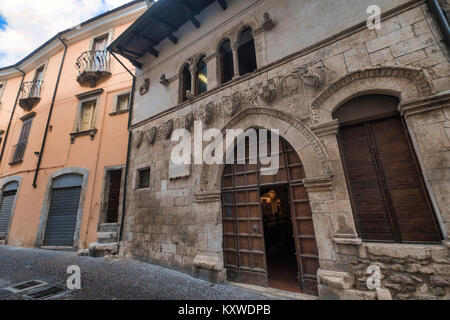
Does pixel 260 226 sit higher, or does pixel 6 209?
pixel 6 209

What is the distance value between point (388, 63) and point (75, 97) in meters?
12.5

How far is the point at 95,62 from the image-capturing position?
9.59 metres

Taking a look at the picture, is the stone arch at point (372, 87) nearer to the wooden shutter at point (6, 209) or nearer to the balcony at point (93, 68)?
the balcony at point (93, 68)

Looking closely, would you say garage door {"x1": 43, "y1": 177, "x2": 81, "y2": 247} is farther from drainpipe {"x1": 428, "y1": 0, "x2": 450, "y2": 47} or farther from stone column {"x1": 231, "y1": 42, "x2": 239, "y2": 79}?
drainpipe {"x1": 428, "y1": 0, "x2": 450, "y2": 47}

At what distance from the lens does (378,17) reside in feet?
11.4

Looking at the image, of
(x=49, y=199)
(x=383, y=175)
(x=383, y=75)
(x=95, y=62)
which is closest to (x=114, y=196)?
(x=49, y=199)

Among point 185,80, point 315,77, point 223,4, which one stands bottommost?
point 315,77

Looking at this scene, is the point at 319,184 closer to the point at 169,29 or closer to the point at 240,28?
the point at 240,28

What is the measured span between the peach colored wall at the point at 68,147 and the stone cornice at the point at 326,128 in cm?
716

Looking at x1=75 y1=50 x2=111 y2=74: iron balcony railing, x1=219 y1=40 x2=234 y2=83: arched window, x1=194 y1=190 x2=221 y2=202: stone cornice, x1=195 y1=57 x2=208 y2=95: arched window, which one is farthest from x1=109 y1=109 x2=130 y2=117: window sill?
x1=194 y1=190 x2=221 y2=202: stone cornice

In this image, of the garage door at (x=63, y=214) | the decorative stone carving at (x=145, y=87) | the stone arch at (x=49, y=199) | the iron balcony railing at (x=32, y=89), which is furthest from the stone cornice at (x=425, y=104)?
the iron balcony railing at (x=32, y=89)

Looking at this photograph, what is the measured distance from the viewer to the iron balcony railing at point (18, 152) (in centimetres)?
1044

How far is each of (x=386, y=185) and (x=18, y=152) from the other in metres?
16.4

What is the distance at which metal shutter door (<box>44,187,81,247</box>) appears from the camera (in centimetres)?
779
